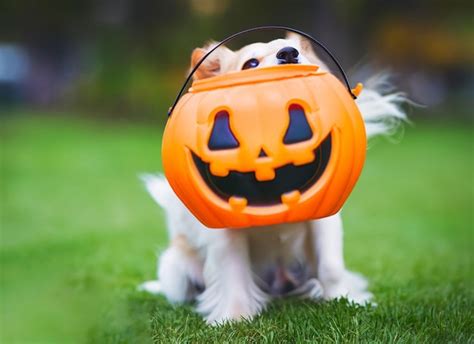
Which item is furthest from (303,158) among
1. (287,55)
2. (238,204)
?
(287,55)

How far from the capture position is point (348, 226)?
7094mm

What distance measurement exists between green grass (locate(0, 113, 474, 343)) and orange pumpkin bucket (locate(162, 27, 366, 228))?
58 centimetres

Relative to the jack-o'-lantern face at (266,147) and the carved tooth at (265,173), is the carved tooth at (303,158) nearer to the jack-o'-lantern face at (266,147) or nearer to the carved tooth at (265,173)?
the jack-o'-lantern face at (266,147)

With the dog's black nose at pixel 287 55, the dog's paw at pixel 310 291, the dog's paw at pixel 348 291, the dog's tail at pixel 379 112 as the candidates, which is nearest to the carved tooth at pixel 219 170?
the dog's black nose at pixel 287 55

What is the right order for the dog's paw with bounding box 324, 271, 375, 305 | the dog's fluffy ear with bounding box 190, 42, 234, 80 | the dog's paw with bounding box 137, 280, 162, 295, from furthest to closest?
the dog's paw with bounding box 137, 280, 162, 295 → the dog's fluffy ear with bounding box 190, 42, 234, 80 → the dog's paw with bounding box 324, 271, 375, 305

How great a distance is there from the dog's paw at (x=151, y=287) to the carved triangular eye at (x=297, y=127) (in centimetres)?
182

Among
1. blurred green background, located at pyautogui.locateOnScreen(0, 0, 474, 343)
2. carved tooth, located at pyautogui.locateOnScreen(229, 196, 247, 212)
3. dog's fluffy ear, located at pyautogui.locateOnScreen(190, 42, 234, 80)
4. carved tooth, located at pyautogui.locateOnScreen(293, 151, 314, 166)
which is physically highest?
dog's fluffy ear, located at pyautogui.locateOnScreen(190, 42, 234, 80)

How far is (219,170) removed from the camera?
2.93 metres

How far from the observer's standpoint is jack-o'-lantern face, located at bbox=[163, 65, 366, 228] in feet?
9.55

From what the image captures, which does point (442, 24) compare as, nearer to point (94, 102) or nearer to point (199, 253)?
point (94, 102)

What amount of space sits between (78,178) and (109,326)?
7.04 meters

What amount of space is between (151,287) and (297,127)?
2.00 m

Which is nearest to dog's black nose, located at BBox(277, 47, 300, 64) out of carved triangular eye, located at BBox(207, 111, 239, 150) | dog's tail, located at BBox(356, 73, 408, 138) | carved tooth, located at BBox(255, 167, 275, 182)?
carved triangular eye, located at BBox(207, 111, 239, 150)

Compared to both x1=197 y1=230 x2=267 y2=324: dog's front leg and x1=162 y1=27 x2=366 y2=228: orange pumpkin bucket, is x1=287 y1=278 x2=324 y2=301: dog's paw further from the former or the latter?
x1=162 y1=27 x2=366 y2=228: orange pumpkin bucket
